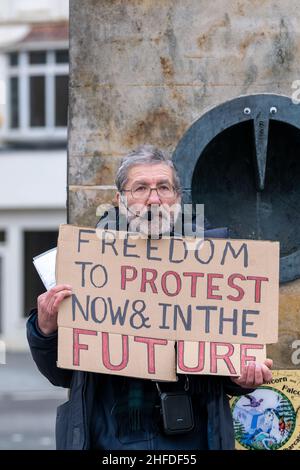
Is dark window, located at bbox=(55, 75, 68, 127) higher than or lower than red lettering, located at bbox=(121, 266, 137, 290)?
higher

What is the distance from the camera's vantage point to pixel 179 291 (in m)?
3.55

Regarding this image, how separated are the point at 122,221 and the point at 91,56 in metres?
1.53

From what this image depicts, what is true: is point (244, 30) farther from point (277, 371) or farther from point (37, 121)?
point (37, 121)

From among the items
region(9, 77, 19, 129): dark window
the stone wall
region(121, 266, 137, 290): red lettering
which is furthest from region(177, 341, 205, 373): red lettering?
region(9, 77, 19, 129): dark window

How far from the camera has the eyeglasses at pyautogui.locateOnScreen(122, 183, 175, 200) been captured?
348 centimetres

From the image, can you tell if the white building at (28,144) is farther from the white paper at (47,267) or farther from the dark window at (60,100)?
the white paper at (47,267)

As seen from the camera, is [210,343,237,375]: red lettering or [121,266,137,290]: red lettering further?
[121,266,137,290]: red lettering

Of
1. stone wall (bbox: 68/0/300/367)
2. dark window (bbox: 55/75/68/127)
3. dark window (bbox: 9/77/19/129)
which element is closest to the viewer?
stone wall (bbox: 68/0/300/367)

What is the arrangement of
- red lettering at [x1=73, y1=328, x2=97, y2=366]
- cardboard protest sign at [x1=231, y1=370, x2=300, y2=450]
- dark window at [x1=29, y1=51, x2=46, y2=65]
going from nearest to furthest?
red lettering at [x1=73, y1=328, x2=97, y2=366] < cardboard protest sign at [x1=231, y1=370, x2=300, y2=450] < dark window at [x1=29, y1=51, x2=46, y2=65]

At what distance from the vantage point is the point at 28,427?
40.3 feet

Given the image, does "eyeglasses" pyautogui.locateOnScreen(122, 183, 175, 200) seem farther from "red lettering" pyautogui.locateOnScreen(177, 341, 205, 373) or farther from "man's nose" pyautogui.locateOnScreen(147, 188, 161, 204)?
"red lettering" pyautogui.locateOnScreen(177, 341, 205, 373)

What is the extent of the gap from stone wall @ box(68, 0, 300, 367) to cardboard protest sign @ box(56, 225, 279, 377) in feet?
4.32

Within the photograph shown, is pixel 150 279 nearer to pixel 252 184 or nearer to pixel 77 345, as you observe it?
pixel 77 345

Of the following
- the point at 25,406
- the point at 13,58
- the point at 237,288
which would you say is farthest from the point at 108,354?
the point at 13,58
